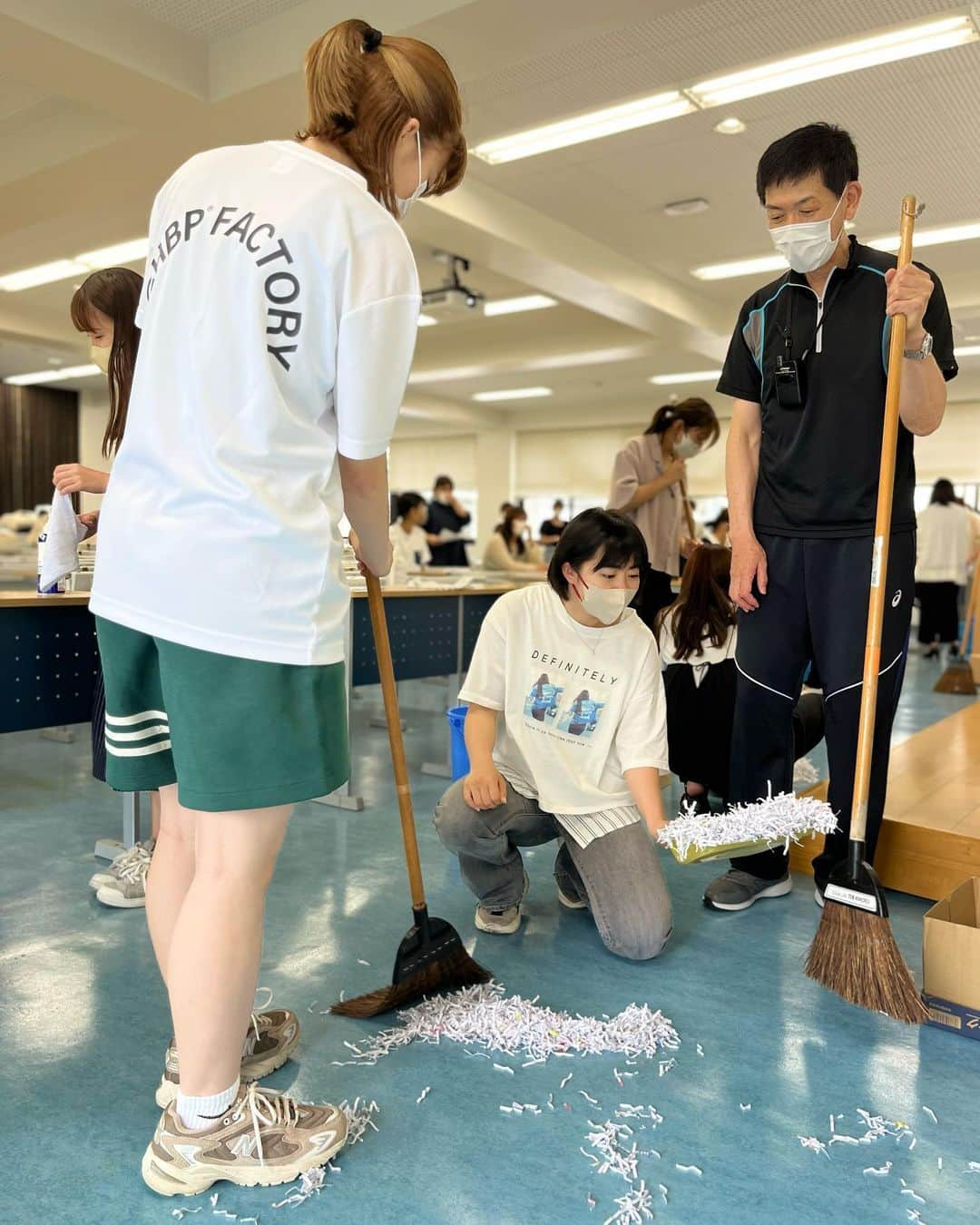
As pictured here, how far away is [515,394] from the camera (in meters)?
12.8

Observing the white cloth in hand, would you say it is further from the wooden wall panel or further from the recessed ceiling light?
the wooden wall panel

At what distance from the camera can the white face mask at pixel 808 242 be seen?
6.33 ft

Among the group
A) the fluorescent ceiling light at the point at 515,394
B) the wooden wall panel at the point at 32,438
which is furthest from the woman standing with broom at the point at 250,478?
the wooden wall panel at the point at 32,438

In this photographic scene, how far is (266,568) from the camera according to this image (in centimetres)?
106

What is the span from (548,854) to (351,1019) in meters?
1.12

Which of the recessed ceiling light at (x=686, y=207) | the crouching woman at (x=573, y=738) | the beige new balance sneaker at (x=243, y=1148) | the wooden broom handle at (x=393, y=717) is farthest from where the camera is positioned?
the recessed ceiling light at (x=686, y=207)

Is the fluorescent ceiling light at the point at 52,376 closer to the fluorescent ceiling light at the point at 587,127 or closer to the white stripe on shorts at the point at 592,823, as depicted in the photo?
the fluorescent ceiling light at the point at 587,127

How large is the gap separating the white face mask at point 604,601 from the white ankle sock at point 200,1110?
1200mm

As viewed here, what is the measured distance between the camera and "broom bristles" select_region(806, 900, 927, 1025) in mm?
1589

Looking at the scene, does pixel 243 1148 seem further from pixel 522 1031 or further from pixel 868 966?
pixel 868 966

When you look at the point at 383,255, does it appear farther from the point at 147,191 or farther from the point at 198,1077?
the point at 147,191

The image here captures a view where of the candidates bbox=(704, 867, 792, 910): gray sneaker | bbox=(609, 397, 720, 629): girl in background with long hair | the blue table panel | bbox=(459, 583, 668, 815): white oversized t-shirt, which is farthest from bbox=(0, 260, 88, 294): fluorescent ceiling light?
bbox=(704, 867, 792, 910): gray sneaker

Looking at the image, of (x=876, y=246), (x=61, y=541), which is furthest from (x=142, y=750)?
(x=876, y=246)

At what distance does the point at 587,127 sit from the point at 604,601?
13.1 feet
